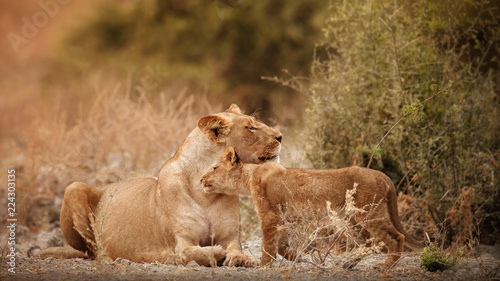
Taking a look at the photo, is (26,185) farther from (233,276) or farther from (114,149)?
(233,276)

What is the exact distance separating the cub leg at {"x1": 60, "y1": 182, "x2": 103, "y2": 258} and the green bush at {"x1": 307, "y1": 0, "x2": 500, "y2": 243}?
101 inches

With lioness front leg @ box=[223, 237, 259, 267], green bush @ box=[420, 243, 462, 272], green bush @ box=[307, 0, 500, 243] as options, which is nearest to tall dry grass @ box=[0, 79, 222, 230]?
green bush @ box=[307, 0, 500, 243]

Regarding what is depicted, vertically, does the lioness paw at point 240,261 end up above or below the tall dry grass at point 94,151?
below

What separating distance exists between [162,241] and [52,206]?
13.7ft

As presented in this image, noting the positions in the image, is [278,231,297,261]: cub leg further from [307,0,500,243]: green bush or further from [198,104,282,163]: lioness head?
[307,0,500,243]: green bush

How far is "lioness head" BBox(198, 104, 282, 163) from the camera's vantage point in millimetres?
5660

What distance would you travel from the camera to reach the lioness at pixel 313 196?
17.3 ft

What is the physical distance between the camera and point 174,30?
23.2 m

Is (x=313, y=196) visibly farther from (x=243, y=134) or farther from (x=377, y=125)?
(x=377, y=125)

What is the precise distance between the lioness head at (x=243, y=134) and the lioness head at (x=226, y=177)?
0.12 m

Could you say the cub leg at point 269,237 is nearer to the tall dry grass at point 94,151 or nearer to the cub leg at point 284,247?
the cub leg at point 284,247

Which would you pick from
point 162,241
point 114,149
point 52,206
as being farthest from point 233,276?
point 114,149

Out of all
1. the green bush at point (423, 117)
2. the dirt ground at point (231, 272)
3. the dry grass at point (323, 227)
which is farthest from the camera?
the green bush at point (423, 117)

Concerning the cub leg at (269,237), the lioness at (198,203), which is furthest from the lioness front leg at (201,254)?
the cub leg at (269,237)
